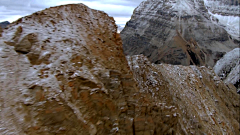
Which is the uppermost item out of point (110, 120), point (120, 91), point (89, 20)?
point (89, 20)

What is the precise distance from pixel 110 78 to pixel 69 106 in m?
2.26

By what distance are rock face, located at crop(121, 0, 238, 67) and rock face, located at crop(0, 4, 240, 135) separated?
6099 cm

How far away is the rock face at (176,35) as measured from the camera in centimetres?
7350

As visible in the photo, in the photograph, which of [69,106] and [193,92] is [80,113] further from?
[193,92]

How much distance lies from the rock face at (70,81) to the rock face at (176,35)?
6099cm

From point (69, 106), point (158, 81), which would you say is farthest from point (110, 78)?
point (158, 81)

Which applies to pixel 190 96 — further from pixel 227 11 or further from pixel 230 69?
pixel 227 11

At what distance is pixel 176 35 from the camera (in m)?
76.5

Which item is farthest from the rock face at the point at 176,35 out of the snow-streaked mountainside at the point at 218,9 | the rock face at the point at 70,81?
the rock face at the point at 70,81

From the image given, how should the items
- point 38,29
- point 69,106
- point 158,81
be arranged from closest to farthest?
point 69,106 < point 38,29 < point 158,81

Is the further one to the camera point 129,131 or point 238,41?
point 238,41

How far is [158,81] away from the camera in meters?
16.2

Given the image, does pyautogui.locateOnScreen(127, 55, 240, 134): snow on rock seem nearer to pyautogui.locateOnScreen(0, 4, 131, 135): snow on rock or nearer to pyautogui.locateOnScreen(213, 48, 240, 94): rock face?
pyautogui.locateOnScreen(0, 4, 131, 135): snow on rock

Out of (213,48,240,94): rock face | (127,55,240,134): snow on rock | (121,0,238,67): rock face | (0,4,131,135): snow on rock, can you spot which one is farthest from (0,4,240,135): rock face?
(121,0,238,67): rock face
